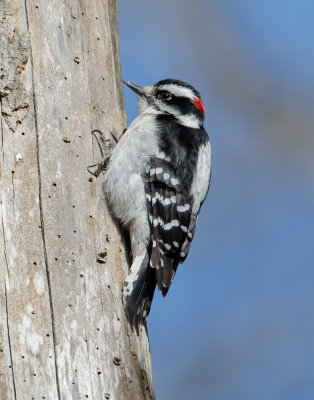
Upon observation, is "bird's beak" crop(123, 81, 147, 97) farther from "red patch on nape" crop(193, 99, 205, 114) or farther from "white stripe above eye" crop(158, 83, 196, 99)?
"red patch on nape" crop(193, 99, 205, 114)

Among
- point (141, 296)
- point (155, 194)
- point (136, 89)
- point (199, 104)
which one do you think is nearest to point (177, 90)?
point (199, 104)

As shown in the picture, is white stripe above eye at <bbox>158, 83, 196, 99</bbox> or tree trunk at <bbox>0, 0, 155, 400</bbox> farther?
white stripe above eye at <bbox>158, 83, 196, 99</bbox>

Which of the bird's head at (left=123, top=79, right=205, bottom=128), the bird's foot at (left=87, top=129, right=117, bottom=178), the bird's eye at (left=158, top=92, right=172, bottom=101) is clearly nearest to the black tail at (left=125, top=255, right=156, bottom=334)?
the bird's foot at (left=87, top=129, right=117, bottom=178)

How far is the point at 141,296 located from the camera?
3.29 m

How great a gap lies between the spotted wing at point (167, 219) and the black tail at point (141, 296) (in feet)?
0.17

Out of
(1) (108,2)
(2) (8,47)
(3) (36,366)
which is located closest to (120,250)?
(3) (36,366)

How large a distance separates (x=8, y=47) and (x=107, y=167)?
0.76 metres

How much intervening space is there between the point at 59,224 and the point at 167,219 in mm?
785

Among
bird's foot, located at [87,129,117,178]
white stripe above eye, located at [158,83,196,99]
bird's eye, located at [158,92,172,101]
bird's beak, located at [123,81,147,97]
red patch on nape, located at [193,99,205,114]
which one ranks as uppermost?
bird's beak, located at [123,81,147,97]

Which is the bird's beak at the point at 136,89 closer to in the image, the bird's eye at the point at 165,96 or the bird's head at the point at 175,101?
the bird's head at the point at 175,101

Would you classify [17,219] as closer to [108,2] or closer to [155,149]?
[155,149]

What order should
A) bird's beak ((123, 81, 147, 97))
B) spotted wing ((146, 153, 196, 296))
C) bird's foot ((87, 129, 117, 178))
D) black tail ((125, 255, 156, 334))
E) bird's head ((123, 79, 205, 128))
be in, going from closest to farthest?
1. black tail ((125, 255, 156, 334))
2. bird's foot ((87, 129, 117, 178))
3. spotted wing ((146, 153, 196, 296))
4. bird's head ((123, 79, 205, 128))
5. bird's beak ((123, 81, 147, 97))

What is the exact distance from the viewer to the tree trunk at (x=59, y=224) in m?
2.71

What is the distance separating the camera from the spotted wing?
3523 mm
